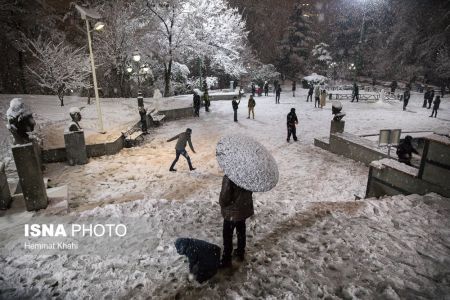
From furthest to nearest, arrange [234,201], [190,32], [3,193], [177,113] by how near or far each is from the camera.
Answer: [190,32] → [177,113] → [3,193] → [234,201]

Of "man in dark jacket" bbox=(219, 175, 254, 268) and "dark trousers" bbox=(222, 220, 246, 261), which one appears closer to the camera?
"man in dark jacket" bbox=(219, 175, 254, 268)

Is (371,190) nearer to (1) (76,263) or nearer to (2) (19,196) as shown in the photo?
(1) (76,263)

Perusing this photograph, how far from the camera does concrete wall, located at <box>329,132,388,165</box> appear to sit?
10701 millimetres

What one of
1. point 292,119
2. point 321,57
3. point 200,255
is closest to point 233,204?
point 200,255

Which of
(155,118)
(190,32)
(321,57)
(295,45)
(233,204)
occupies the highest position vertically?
(295,45)

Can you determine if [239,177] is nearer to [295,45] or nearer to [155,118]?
[155,118]

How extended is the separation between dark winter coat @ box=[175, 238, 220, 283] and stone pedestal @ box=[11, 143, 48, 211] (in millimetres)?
4014

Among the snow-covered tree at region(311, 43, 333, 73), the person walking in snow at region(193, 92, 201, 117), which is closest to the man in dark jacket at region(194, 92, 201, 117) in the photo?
the person walking in snow at region(193, 92, 201, 117)

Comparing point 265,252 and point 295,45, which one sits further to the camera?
point 295,45

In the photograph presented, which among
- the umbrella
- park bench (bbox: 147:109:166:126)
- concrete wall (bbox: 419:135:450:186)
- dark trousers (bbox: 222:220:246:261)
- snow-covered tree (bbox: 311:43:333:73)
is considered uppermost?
snow-covered tree (bbox: 311:43:333:73)

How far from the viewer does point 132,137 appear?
13.6 metres

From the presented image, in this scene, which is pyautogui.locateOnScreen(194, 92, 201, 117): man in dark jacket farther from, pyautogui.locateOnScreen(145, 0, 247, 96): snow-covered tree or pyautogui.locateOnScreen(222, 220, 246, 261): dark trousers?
pyautogui.locateOnScreen(222, 220, 246, 261): dark trousers

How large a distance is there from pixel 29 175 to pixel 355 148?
34.7 feet

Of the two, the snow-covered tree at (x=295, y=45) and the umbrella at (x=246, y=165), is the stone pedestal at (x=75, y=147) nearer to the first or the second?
the umbrella at (x=246, y=165)
